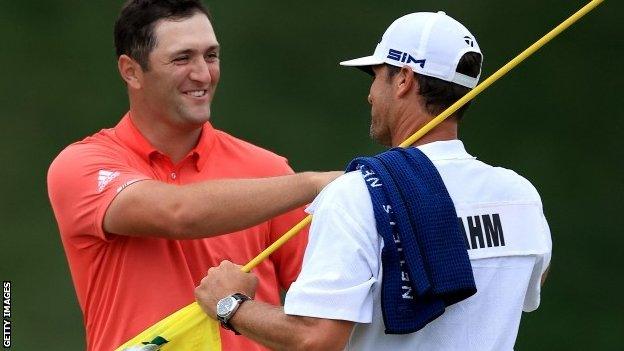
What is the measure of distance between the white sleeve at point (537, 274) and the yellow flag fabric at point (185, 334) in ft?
2.51

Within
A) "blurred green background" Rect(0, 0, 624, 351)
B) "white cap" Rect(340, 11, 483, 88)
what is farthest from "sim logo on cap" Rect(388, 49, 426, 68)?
"blurred green background" Rect(0, 0, 624, 351)

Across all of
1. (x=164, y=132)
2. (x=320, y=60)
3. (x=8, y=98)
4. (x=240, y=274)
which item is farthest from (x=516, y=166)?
(x=240, y=274)

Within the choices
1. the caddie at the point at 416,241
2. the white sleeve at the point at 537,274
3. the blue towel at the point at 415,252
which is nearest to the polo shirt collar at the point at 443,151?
the caddie at the point at 416,241

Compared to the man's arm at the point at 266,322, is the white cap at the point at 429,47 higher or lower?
higher

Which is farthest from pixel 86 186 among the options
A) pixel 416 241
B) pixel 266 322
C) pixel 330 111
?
pixel 330 111

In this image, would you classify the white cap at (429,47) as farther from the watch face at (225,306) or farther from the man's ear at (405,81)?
the watch face at (225,306)

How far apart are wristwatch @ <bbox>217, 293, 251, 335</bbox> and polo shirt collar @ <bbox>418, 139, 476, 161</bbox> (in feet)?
1.68

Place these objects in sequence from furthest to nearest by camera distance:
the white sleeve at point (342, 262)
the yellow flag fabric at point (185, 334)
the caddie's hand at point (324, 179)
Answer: the yellow flag fabric at point (185, 334)
the caddie's hand at point (324, 179)
the white sleeve at point (342, 262)

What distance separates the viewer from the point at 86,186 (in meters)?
3.85

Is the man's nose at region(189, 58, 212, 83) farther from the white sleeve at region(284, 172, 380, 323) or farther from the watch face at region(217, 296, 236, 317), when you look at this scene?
the white sleeve at region(284, 172, 380, 323)

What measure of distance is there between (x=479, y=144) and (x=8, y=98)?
2.54 m

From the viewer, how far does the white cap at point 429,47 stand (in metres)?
3.23

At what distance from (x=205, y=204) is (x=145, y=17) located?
0.64 m

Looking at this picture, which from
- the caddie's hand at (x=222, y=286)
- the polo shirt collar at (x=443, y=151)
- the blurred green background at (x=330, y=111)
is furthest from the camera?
the blurred green background at (x=330, y=111)
